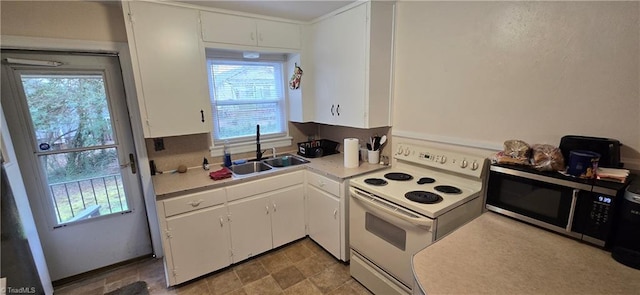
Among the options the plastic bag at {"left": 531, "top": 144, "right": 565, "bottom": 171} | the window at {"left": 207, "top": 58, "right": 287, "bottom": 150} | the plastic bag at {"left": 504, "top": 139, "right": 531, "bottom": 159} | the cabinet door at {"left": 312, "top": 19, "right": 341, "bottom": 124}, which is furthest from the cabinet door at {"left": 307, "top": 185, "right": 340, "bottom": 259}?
the plastic bag at {"left": 531, "top": 144, "right": 565, "bottom": 171}

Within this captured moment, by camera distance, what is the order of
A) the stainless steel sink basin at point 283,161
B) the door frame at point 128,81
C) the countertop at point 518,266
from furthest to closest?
1. the stainless steel sink basin at point 283,161
2. the door frame at point 128,81
3. the countertop at point 518,266

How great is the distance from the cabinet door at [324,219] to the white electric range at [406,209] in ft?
0.76

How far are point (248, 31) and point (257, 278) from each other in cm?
224

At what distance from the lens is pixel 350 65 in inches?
95.0

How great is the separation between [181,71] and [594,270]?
2794 mm

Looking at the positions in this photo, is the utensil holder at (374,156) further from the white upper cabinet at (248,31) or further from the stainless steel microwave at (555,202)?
the white upper cabinet at (248,31)

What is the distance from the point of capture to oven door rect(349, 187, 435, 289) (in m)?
1.64

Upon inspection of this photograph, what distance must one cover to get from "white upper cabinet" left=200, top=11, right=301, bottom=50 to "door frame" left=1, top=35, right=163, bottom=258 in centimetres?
71

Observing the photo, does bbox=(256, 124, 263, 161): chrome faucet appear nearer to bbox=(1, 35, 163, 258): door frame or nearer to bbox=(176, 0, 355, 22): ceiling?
bbox=(1, 35, 163, 258): door frame

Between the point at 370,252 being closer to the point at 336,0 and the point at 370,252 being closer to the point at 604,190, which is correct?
the point at 604,190

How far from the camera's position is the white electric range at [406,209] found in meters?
1.64

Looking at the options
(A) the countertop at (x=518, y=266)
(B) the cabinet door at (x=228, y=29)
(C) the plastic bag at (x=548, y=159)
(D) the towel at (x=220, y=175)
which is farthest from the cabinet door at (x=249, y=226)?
(C) the plastic bag at (x=548, y=159)

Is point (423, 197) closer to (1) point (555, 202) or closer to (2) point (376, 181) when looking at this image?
(2) point (376, 181)

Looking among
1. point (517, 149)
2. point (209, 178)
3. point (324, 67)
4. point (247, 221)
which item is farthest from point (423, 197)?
point (209, 178)
